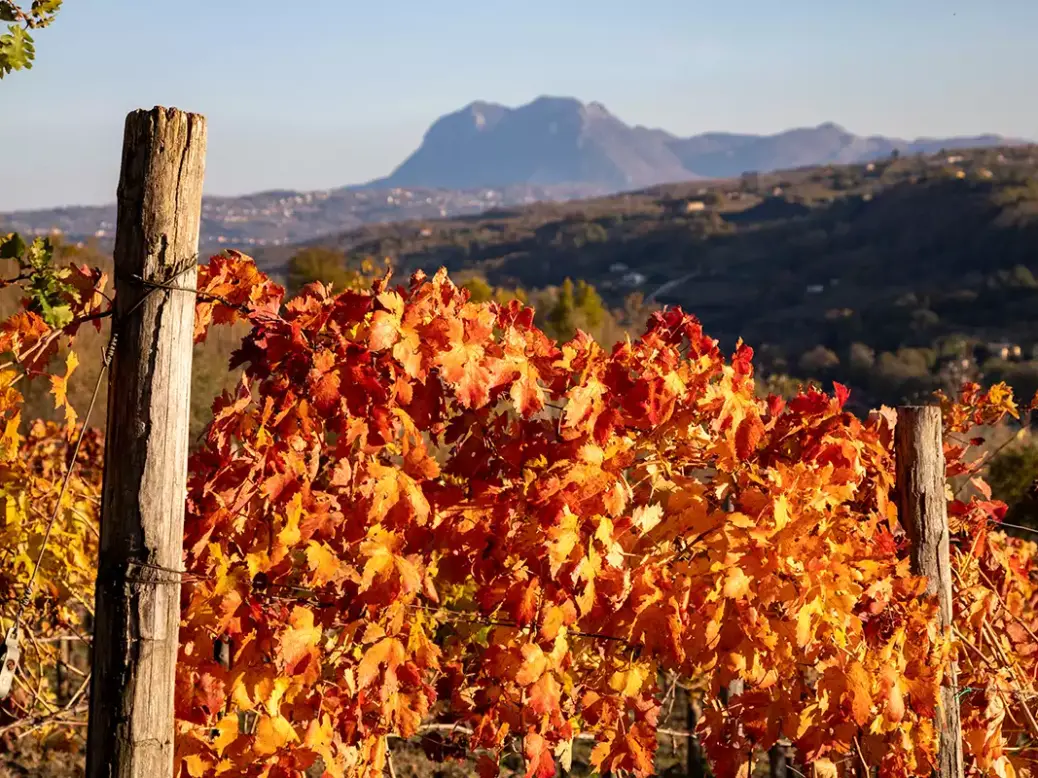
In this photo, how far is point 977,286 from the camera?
195ft

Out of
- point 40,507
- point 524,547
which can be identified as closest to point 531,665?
point 524,547

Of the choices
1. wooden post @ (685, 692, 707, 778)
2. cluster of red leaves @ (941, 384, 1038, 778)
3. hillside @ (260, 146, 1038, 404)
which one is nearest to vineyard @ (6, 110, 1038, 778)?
cluster of red leaves @ (941, 384, 1038, 778)

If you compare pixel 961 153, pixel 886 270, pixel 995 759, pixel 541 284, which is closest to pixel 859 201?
pixel 886 270

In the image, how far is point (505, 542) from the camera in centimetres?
254

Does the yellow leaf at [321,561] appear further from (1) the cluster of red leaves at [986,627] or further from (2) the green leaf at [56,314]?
(1) the cluster of red leaves at [986,627]

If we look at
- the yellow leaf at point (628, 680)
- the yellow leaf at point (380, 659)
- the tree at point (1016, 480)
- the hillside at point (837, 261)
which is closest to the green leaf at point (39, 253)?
the yellow leaf at point (380, 659)

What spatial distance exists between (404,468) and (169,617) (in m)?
0.61

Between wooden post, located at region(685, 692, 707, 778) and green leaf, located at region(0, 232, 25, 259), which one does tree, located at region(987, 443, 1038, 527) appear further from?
green leaf, located at region(0, 232, 25, 259)

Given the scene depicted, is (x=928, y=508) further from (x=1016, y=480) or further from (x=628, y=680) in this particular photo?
(x=1016, y=480)

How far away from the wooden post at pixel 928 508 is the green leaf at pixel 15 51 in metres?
2.49

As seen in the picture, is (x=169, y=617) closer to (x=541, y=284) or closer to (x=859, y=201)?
(x=541, y=284)

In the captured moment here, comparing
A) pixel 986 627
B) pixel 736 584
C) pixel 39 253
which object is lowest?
pixel 986 627

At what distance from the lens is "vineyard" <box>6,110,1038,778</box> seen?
2.39 meters

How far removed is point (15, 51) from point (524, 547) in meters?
1.57
